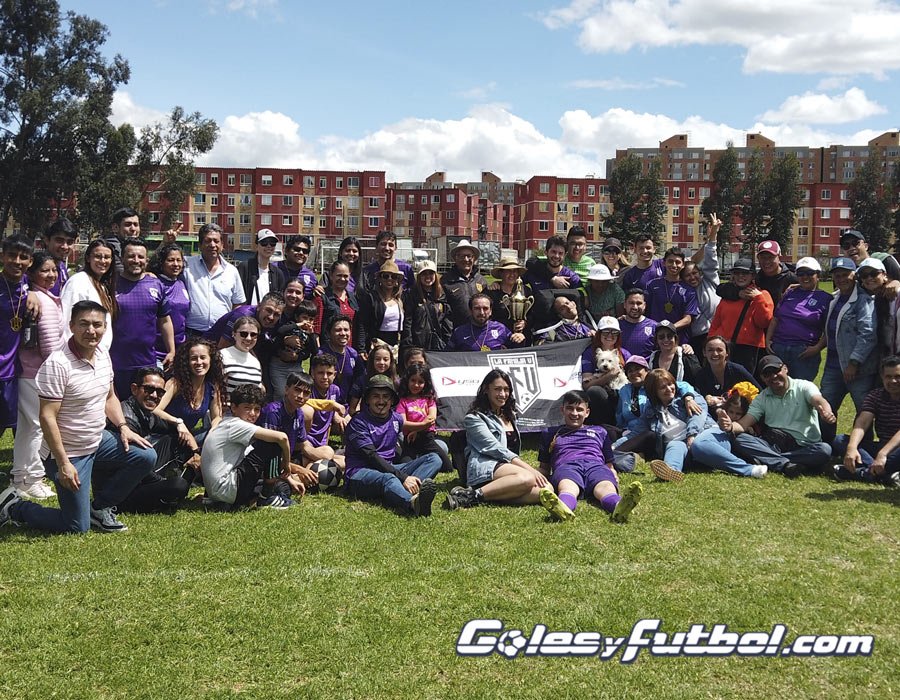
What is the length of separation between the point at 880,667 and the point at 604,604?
55.4 inches

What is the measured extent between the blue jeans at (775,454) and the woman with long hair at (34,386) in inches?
260

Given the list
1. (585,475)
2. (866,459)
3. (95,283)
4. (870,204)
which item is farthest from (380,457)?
(870,204)

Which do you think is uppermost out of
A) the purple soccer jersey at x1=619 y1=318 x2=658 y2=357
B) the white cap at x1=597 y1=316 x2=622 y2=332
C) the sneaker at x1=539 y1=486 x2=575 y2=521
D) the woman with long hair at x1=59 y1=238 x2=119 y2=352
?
the woman with long hair at x1=59 y1=238 x2=119 y2=352

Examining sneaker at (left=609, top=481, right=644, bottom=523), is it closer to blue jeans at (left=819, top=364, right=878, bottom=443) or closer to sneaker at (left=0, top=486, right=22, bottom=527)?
blue jeans at (left=819, top=364, right=878, bottom=443)

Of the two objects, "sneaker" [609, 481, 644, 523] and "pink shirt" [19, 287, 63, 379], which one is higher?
"pink shirt" [19, 287, 63, 379]

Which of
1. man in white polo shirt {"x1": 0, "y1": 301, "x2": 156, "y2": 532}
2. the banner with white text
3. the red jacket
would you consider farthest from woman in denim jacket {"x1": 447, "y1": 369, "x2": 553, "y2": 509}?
the red jacket

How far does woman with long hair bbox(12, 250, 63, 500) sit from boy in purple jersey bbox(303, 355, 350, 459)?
7.54ft

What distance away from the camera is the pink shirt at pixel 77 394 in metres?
5.39

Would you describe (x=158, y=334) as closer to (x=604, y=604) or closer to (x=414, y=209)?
(x=604, y=604)

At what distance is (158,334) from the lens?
7.75 m

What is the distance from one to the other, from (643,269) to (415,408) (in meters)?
4.29

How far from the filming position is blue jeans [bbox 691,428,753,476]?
785cm

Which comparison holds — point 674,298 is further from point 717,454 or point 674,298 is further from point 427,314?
point 427,314

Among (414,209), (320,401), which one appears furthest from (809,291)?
(414,209)
